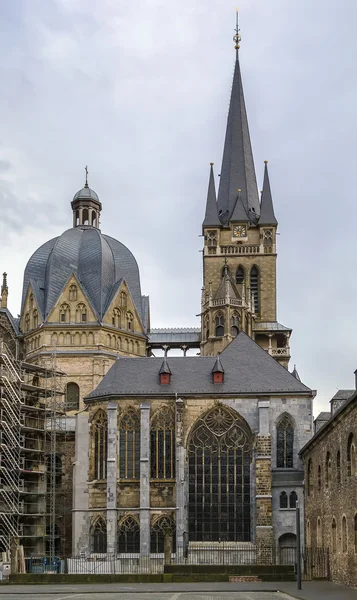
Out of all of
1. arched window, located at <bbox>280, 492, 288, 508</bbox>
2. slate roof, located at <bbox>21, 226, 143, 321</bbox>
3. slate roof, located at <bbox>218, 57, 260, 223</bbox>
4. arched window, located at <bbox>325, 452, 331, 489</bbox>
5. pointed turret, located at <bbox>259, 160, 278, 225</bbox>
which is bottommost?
arched window, located at <bbox>280, 492, 288, 508</bbox>

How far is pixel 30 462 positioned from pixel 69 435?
14.1ft

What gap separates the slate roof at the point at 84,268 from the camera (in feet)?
282

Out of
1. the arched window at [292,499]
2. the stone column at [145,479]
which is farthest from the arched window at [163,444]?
the arched window at [292,499]

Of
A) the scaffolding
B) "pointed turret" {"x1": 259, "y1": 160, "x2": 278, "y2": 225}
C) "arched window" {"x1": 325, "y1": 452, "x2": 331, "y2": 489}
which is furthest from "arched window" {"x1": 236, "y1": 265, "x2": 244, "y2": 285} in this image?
"arched window" {"x1": 325, "y1": 452, "x2": 331, "y2": 489}

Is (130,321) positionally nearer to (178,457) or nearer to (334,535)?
(178,457)

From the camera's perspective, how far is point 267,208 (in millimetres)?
101562

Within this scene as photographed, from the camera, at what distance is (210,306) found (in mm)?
89188

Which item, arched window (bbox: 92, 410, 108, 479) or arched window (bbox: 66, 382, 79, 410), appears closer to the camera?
arched window (bbox: 92, 410, 108, 479)

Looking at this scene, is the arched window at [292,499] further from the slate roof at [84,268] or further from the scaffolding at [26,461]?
the slate roof at [84,268]

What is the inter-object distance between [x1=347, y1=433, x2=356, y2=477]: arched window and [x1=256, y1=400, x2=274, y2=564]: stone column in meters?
22.3

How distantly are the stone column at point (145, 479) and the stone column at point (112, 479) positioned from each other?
5.71 feet

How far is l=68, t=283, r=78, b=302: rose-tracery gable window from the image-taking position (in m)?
85.6

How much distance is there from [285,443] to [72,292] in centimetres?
2837

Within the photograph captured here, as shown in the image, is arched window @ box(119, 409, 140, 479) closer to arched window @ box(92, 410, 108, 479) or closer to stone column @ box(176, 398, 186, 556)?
arched window @ box(92, 410, 108, 479)
